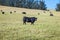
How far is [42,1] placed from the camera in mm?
113125

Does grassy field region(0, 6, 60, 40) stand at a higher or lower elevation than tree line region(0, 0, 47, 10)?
higher

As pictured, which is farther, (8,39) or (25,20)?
(25,20)

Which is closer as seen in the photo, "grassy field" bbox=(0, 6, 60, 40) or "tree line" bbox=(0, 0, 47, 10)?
"grassy field" bbox=(0, 6, 60, 40)

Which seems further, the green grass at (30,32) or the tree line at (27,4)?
the tree line at (27,4)

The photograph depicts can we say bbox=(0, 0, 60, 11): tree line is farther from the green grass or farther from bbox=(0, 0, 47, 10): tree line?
the green grass

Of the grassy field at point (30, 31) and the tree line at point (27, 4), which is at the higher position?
the grassy field at point (30, 31)

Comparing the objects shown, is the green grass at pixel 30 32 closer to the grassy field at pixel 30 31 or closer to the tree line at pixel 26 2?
the grassy field at pixel 30 31

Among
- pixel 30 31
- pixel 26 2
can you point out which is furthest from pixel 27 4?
pixel 30 31

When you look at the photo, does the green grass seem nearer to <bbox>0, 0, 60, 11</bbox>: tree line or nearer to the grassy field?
the grassy field

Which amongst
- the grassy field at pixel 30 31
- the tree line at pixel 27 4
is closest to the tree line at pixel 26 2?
the tree line at pixel 27 4

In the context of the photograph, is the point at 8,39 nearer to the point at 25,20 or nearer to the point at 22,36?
the point at 22,36

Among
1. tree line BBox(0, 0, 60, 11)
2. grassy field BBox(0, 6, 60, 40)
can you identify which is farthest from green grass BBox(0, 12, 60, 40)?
tree line BBox(0, 0, 60, 11)

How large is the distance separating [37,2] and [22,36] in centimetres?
10094

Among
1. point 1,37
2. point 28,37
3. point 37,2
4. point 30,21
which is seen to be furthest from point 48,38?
point 37,2
